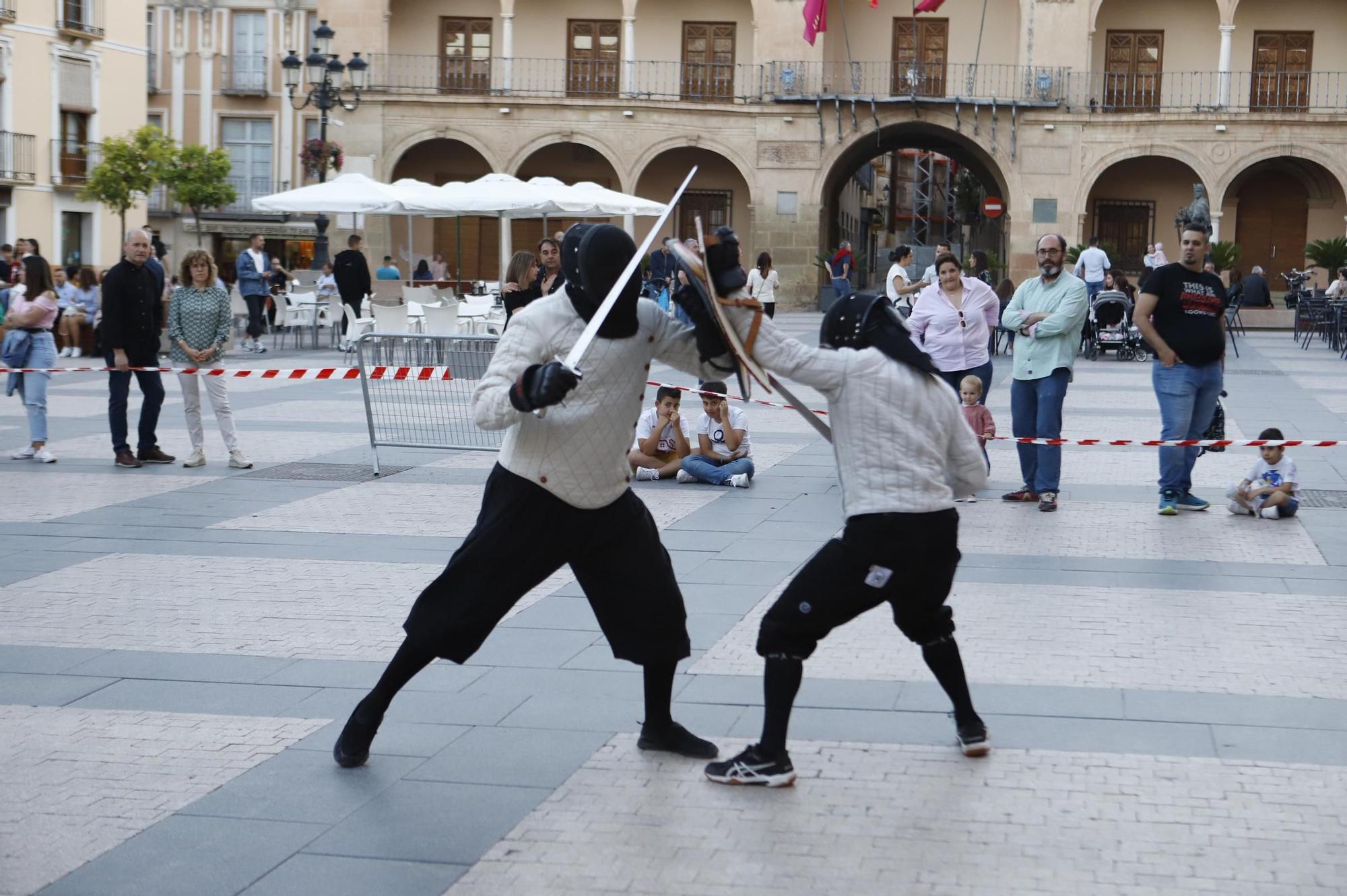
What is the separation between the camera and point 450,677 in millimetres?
5688

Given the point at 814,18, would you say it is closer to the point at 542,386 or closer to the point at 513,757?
the point at 513,757

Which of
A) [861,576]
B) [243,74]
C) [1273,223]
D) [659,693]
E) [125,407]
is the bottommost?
[659,693]

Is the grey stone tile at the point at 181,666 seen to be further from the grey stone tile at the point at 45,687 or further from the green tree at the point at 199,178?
the green tree at the point at 199,178

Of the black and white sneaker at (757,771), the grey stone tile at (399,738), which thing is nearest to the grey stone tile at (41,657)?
the grey stone tile at (399,738)

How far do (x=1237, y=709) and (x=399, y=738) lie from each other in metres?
2.75

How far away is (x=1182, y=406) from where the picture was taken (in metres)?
9.44

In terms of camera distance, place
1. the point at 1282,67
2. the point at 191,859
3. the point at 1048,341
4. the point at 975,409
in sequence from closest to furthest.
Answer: the point at 191,859
the point at 1048,341
the point at 975,409
the point at 1282,67

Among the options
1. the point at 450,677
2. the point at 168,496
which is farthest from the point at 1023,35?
the point at 450,677

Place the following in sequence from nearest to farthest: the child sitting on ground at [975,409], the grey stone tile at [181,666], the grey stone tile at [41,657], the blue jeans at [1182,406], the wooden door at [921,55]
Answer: the grey stone tile at [181,666] → the grey stone tile at [41,657] → the blue jeans at [1182,406] → the child sitting on ground at [975,409] → the wooden door at [921,55]

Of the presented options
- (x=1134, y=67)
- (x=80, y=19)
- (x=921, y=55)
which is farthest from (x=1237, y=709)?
(x=80, y=19)

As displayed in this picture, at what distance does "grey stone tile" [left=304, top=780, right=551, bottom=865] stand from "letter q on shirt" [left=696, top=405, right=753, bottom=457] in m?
6.19

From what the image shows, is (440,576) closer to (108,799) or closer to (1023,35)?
(108,799)

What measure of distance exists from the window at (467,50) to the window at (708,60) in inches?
194

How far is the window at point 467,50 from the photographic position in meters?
39.4
